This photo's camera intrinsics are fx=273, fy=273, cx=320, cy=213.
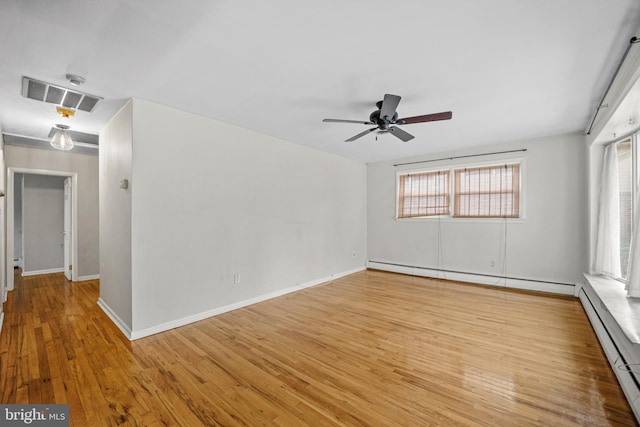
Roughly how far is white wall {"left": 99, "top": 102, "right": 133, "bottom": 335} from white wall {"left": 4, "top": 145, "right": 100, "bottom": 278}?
224cm

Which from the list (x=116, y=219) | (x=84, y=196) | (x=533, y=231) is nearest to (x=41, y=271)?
(x=84, y=196)

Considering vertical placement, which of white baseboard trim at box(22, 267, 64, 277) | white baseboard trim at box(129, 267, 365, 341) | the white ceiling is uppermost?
the white ceiling

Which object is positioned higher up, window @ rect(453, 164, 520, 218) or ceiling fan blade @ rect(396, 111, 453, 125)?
ceiling fan blade @ rect(396, 111, 453, 125)

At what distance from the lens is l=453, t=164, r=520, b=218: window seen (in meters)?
4.95

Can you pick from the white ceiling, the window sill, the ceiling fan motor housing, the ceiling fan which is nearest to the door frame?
the white ceiling

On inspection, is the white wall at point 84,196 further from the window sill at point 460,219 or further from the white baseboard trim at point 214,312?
the window sill at point 460,219

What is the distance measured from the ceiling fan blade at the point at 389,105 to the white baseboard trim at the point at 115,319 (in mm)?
3616

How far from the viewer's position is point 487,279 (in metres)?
5.13

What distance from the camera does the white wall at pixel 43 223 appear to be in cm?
585

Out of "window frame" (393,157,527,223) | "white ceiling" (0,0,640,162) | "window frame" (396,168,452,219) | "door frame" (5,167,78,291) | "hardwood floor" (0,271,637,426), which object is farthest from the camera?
"window frame" (396,168,452,219)

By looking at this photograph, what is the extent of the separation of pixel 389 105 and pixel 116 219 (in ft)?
11.4

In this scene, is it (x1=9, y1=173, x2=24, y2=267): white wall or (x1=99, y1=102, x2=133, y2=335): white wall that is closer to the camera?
(x1=99, y1=102, x2=133, y2=335): white wall

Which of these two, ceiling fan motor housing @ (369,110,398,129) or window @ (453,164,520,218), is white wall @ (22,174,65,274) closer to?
ceiling fan motor housing @ (369,110,398,129)

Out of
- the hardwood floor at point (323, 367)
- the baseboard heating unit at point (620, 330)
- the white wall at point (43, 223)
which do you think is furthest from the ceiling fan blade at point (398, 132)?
the white wall at point (43, 223)
